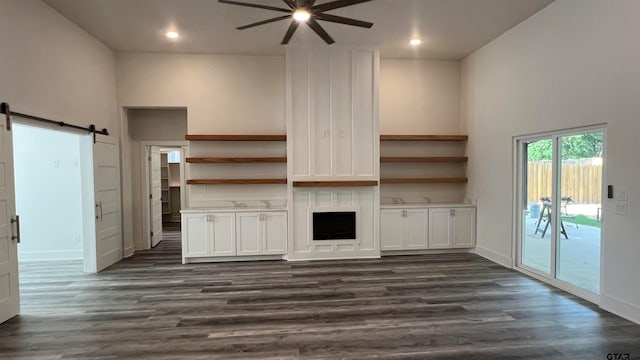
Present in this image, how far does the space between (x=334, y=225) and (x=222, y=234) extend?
1.84 m

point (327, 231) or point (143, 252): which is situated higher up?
point (327, 231)

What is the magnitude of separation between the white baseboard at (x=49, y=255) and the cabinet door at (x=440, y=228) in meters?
5.99

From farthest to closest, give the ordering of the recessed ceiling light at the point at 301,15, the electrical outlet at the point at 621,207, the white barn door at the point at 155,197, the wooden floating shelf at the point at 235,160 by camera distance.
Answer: the white barn door at the point at 155,197 < the wooden floating shelf at the point at 235,160 < the electrical outlet at the point at 621,207 < the recessed ceiling light at the point at 301,15

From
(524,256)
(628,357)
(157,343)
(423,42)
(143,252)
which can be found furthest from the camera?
(143,252)

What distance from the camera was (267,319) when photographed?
3367 mm

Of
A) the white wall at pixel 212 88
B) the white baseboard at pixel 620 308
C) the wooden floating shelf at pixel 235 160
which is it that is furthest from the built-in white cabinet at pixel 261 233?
the white baseboard at pixel 620 308

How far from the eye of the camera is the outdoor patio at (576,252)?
377 centimetres

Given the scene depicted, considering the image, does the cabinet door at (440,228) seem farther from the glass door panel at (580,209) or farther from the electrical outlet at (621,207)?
the electrical outlet at (621,207)

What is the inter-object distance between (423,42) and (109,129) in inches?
212

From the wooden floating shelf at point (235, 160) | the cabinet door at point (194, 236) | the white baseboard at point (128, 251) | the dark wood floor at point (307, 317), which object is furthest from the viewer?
the white baseboard at point (128, 251)

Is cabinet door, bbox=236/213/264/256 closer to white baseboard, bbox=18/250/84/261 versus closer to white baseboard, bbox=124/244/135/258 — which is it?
white baseboard, bbox=124/244/135/258

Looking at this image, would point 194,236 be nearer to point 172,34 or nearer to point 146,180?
point 146,180

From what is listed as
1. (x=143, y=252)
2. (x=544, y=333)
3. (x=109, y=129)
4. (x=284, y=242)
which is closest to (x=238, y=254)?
(x=284, y=242)

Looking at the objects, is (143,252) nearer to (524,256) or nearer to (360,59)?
(360,59)
